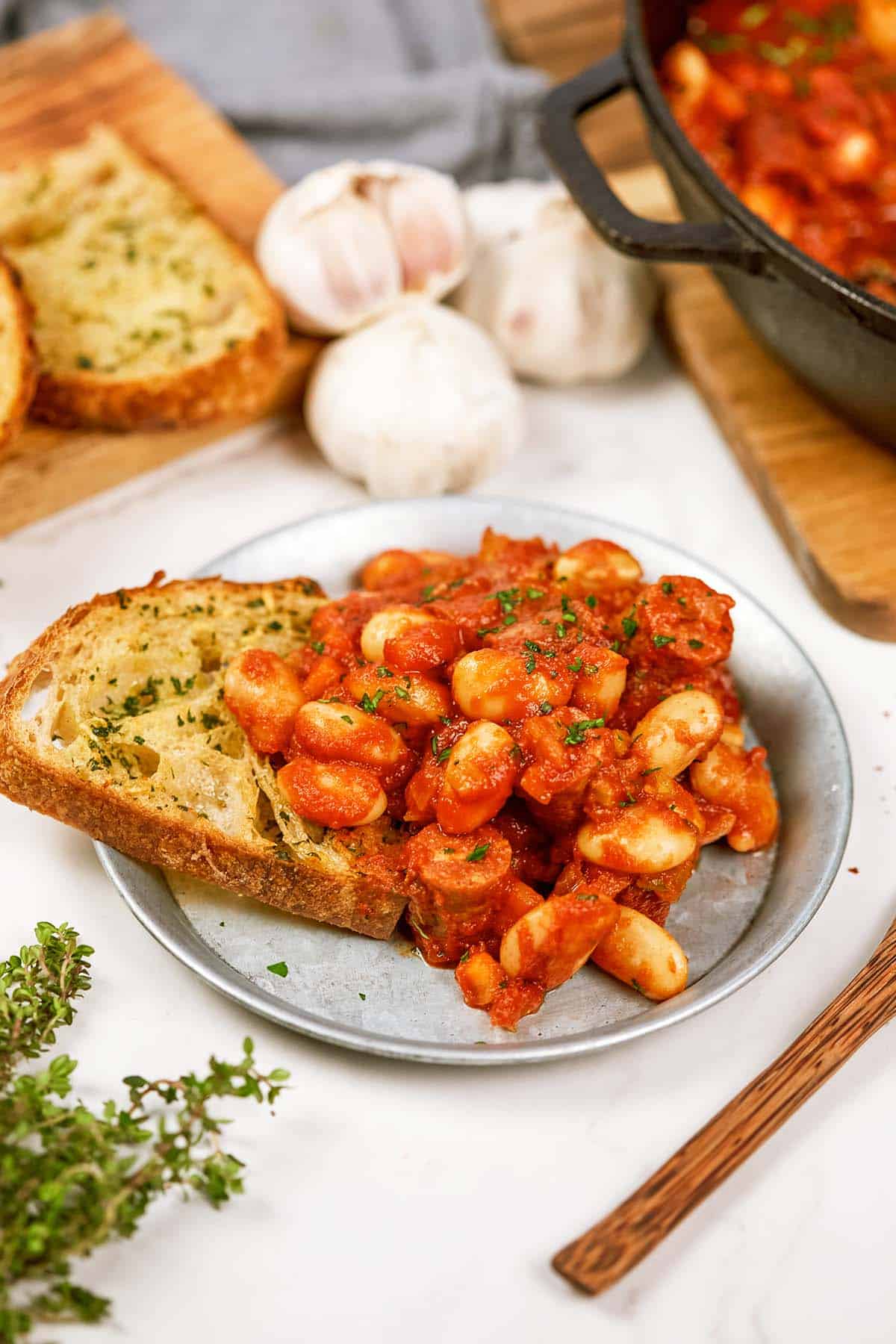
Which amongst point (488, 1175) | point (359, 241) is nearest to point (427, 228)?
point (359, 241)

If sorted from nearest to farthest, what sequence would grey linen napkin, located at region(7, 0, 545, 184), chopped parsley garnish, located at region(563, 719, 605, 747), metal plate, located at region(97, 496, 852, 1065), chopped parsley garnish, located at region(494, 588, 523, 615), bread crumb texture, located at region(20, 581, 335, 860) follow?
metal plate, located at region(97, 496, 852, 1065)
chopped parsley garnish, located at region(563, 719, 605, 747)
bread crumb texture, located at region(20, 581, 335, 860)
chopped parsley garnish, located at region(494, 588, 523, 615)
grey linen napkin, located at region(7, 0, 545, 184)

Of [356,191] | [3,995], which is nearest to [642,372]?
[356,191]

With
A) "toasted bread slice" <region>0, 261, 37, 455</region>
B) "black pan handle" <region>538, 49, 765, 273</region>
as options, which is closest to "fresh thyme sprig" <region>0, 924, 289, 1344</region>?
"toasted bread slice" <region>0, 261, 37, 455</region>

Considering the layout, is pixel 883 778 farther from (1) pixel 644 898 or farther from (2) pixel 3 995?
(2) pixel 3 995

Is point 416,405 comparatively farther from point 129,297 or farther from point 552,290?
point 129,297

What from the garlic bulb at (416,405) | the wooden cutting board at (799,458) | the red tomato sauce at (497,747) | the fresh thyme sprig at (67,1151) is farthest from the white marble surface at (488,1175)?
the garlic bulb at (416,405)

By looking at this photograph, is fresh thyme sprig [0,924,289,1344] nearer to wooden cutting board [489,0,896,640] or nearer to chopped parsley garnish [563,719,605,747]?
chopped parsley garnish [563,719,605,747]
